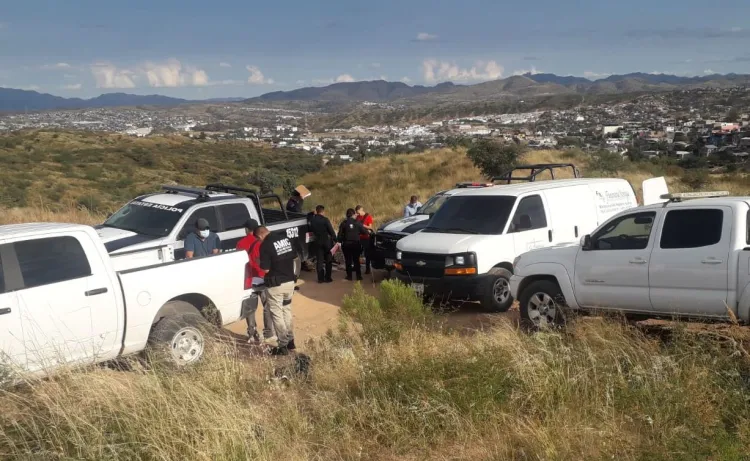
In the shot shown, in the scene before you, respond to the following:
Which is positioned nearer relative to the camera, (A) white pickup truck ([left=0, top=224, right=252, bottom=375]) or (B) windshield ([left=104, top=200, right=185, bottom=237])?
(A) white pickup truck ([left=0, top=224, right=252, bottom=375])

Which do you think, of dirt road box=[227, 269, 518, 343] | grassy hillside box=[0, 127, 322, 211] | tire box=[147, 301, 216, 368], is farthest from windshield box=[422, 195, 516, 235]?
grassy hillside box=[0, 127, 322, 211]

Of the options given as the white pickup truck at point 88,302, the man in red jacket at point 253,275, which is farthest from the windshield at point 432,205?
the white pickup truck at point 88,302

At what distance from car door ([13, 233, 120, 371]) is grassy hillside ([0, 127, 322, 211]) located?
15350 millimetres

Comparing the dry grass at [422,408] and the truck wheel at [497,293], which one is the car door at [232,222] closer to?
the truck wheel at [497,293]

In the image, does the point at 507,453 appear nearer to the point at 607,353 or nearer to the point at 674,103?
the point at 607,353

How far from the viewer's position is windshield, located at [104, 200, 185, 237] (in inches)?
428

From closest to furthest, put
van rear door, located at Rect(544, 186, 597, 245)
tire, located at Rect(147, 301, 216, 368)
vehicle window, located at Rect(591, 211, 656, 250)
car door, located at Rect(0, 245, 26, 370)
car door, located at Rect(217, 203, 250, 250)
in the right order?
car door, located at Rect(0, 245, 26, 370)
tire, located at Rect(147, 301, 216, 368)
vehicle window, located at Rect(591, 211, 656, 250)
van rear door, located at Rect(544, 186, 597, 245)
car door, located at Rect(217, 203, 250, 250)

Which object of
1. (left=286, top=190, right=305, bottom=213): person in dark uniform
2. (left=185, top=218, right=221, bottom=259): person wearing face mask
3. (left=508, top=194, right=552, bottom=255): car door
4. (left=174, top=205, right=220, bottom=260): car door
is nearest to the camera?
(left=185, top=218, right=221, bottom=259): person wearing face mask

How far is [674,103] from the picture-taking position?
219 feet

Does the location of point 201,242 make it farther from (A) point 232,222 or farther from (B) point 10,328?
(B) point 10,328

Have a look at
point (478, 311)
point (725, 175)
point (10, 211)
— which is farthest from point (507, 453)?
point (725, 175)

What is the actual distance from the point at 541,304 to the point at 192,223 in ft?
19.0

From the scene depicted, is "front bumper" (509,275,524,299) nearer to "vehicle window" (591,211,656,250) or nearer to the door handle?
"vehicle window" (591,211,656,250)

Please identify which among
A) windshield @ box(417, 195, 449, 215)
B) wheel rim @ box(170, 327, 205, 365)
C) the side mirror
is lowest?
wheel rim @ box(170, 327, 205, 365)
